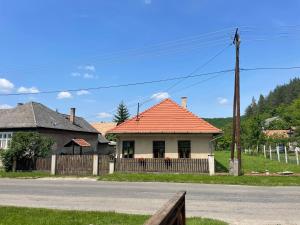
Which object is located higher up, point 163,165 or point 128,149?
point 128,149

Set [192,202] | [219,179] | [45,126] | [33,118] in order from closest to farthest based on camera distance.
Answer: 1. [192,202]
2. [219,179]
3. [45,126]
4. [33,118]

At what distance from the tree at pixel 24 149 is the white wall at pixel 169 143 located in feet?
21.8

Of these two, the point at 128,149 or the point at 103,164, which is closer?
the point at 103,164

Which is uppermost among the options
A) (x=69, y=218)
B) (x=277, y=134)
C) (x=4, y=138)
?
(x=277, y=134)

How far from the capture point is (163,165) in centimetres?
2689

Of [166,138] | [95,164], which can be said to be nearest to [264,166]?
[166,138]

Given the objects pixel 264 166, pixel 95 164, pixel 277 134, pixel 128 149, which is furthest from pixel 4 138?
pixel 277 134

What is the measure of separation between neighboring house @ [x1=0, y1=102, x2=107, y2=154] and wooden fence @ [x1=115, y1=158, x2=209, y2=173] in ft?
22.3

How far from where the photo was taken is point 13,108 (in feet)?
136

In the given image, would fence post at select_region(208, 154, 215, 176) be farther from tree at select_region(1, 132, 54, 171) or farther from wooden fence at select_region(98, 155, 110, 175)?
tree at select_region(1, 132, 54, 171)

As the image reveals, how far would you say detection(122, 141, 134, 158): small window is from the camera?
2975 cm

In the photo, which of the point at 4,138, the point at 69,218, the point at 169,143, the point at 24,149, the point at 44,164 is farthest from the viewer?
the point at 4,138

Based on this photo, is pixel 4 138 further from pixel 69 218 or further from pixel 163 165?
pixel 69 218

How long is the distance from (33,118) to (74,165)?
39.2 feet
